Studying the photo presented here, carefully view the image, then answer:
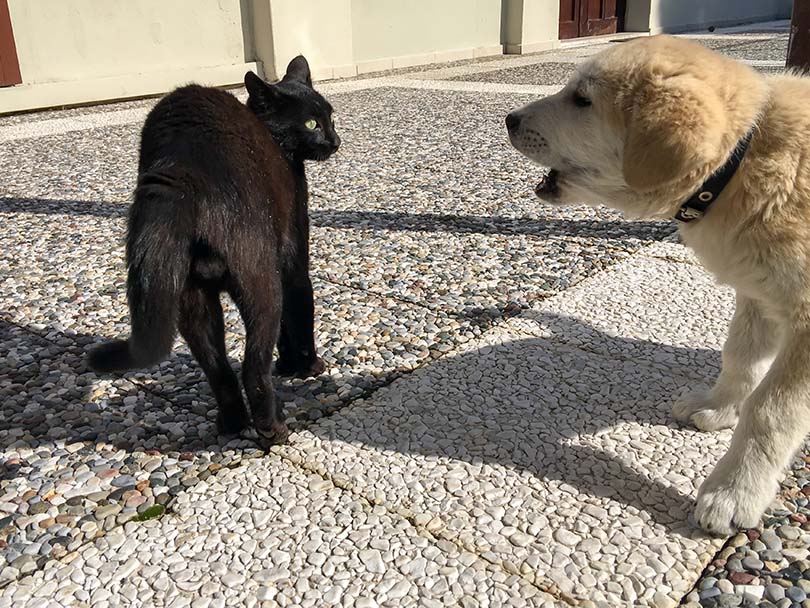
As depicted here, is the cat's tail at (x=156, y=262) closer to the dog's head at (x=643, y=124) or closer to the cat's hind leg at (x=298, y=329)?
the cat's hind leg at (x=298, y=329)

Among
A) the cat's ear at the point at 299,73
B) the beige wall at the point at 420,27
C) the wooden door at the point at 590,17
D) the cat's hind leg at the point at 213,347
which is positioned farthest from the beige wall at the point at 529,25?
the cat's hind leg at the point at 213,347

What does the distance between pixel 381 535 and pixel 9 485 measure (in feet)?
4.02

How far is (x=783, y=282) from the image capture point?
212 centimetres

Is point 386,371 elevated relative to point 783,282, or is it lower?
lower

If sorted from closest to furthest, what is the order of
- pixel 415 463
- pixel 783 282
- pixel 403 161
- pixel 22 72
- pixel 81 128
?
1. pixel 783 282
2. pixel 415 463
3. pixel 403 161
4. pixel 81 128
5. pixel 22 72

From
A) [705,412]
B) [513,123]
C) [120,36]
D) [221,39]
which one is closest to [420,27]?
[221,39]

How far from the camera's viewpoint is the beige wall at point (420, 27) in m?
13.1

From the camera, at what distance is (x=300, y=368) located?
304cm

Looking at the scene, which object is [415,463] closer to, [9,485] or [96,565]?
[96,565]

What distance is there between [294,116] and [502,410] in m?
1.36

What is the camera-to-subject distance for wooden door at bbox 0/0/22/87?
29.4ft

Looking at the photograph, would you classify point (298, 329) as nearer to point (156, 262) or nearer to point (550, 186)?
point (156, 262)

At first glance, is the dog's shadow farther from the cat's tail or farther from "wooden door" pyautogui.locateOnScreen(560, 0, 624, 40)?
"wooden door" pyautogui.locateOnScreen(560, 0, 624, 40)

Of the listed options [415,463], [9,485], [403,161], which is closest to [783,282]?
[415,463]
